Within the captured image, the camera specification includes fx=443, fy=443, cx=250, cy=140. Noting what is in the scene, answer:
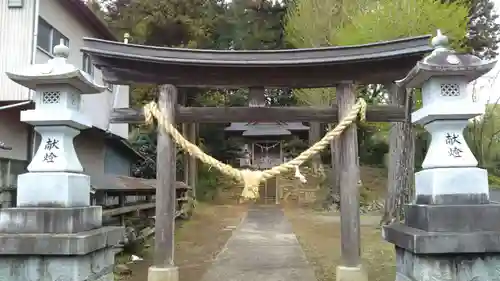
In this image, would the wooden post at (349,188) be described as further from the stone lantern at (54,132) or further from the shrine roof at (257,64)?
the stone lantern at (54,132)

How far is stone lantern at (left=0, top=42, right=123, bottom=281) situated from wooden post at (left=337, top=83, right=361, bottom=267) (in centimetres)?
383

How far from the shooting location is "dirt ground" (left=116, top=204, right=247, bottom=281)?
29.7ft

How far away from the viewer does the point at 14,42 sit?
10.6 metres

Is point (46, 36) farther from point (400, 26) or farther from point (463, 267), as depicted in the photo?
point (463, 267)

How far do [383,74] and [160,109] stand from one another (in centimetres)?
376

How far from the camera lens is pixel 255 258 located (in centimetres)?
1047

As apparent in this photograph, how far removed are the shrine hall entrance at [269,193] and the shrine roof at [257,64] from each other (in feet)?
73.7

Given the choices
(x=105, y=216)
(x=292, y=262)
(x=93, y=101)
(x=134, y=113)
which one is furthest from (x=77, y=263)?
(x=93, y=101)

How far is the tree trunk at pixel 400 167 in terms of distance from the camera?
43.7 ft

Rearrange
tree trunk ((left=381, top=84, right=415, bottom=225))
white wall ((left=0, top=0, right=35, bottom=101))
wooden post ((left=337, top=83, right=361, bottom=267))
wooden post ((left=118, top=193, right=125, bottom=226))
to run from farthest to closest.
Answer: tree trunk ((left=381, top=84, right=415, bottom=225))
wooden post ((left=118, top=193, right=125, bottom=226))
white wall ((left=0, top=0, right=35, bottom=101))
wooden post ((left=337, top=83, right=361, bottom=267))

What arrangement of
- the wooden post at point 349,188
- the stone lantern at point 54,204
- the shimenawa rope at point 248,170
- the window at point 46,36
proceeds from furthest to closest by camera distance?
the window at point 46,36 → the wooden post at point 349,188 → the shimenawa rope at point 248,170 → the stone lantern at point 54,204

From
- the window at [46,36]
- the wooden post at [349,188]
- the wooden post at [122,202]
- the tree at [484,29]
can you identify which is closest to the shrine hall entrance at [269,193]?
the tree at [484,29]

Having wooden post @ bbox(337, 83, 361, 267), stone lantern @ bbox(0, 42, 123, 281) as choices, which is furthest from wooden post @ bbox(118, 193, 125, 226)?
stone lantern @ bbox(0, 42, 123, 281)

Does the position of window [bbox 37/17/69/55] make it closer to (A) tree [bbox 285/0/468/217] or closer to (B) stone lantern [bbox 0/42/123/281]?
(B) stone lantern [bbox 0/42/123/281]
